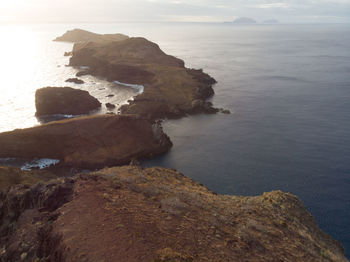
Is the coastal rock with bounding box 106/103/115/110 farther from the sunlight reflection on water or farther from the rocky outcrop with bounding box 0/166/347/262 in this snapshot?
the rocky outcrop with bounding box 0/166/347/262

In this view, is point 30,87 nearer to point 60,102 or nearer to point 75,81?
point 75,81

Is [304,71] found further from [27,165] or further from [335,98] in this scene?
[27,165]

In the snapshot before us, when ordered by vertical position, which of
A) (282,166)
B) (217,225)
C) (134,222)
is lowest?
(282,166)

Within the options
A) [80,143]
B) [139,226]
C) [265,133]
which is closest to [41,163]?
[80,143]

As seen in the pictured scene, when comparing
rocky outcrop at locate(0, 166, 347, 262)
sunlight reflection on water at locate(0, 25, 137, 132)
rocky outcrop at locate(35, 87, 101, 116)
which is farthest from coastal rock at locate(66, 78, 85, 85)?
rocky outcrop at locate(0, 166, 347, 262)

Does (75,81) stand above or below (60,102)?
below

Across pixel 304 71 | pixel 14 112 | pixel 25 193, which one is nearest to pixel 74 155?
pixel 25 193
